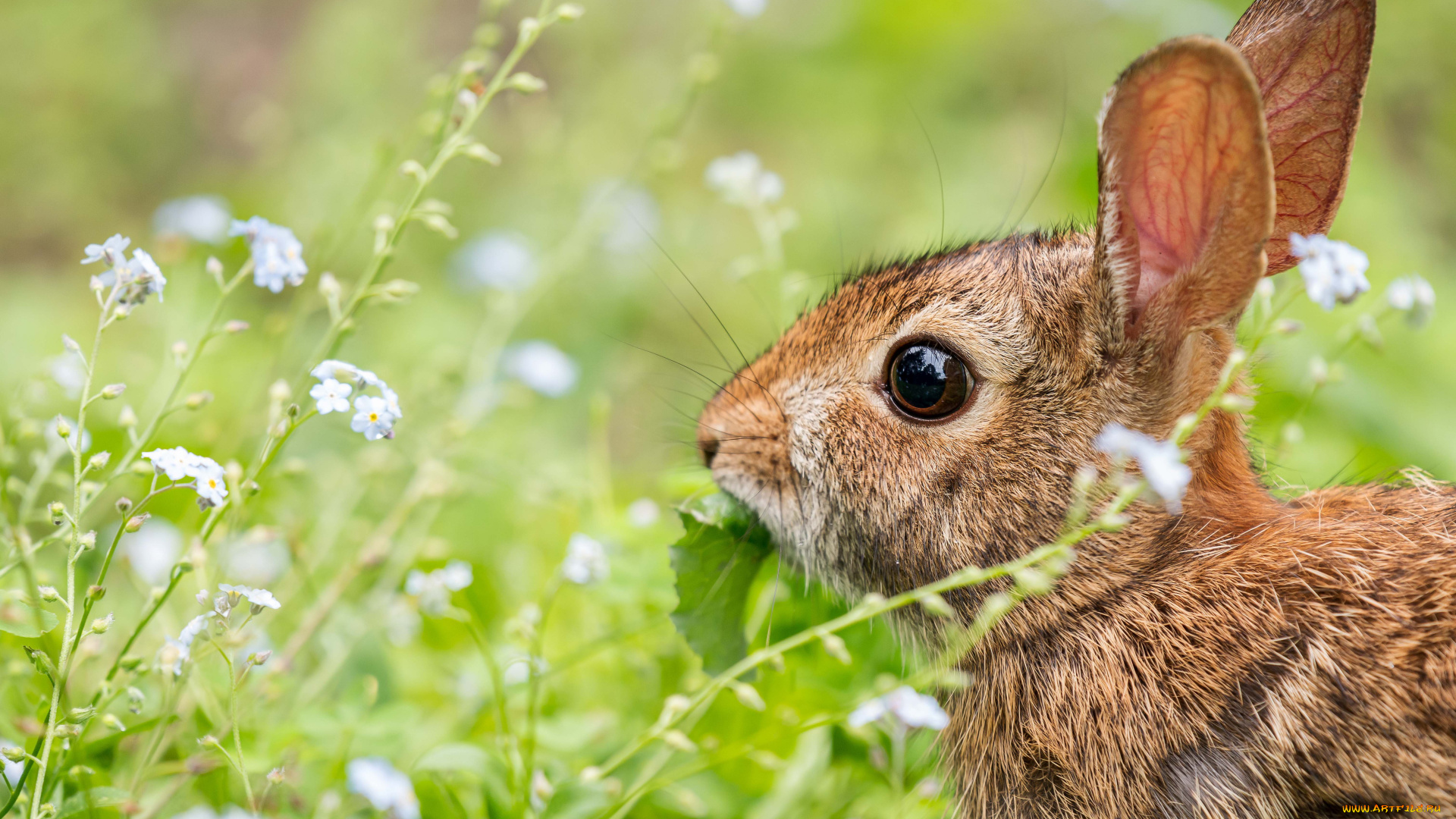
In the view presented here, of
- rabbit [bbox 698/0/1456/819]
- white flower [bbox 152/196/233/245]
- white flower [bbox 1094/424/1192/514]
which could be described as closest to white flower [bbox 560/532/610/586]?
rabbit [bbox 698/0/1456/819]

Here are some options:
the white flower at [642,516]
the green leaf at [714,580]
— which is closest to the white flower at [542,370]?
the white flower at [642,516]

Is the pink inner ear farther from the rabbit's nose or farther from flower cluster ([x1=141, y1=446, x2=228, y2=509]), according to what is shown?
flower cluster ([x1=141, y1=446, x2=228, y2=509])

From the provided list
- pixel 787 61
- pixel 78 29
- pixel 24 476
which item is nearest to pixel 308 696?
pixel 24 476

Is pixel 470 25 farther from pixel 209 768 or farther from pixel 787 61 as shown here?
pixel 209 768

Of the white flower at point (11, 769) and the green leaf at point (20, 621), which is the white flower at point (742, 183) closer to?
the green leaf at point (20, 621)

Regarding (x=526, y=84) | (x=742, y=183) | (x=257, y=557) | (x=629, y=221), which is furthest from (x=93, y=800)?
(x=629, y=221)

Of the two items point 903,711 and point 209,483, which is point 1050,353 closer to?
point 903,711
